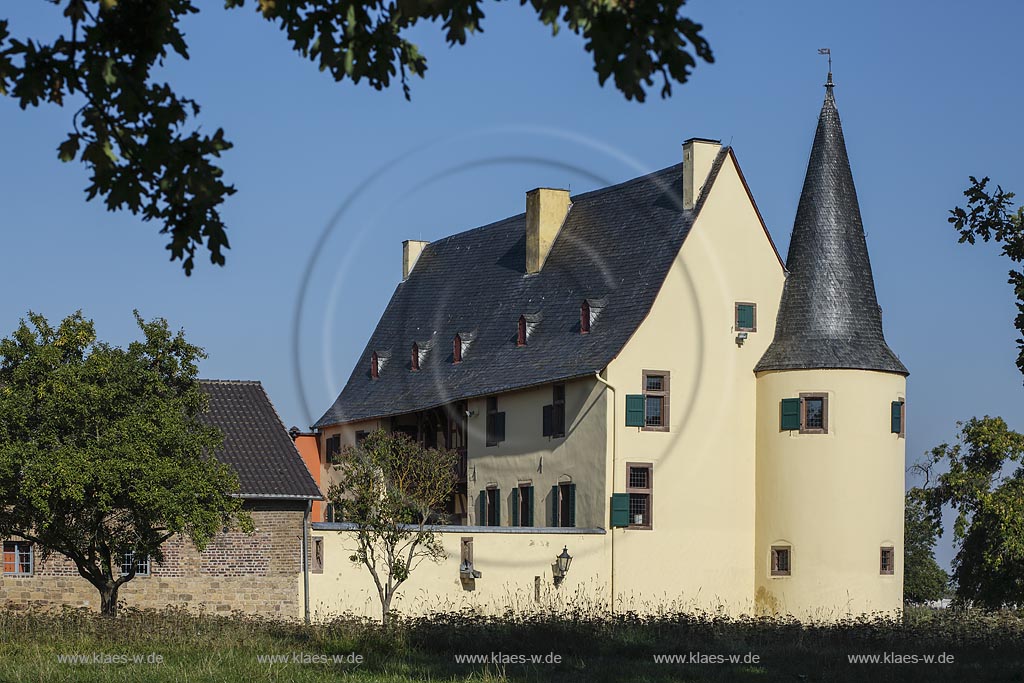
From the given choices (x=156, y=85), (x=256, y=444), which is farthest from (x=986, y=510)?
(x=156, y=85)

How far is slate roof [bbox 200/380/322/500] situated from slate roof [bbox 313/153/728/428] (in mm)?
7125

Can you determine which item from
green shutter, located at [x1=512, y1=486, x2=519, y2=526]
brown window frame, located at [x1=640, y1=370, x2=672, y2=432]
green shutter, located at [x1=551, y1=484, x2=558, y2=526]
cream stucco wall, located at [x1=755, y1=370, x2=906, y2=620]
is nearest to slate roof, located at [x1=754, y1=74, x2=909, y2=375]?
cream stucco wall, located at [x1=755, y1=370, x2=906, y2=620]

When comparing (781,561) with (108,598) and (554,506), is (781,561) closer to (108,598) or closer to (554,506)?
(554,506)

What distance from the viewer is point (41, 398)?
2809 cm

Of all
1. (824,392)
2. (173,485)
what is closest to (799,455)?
(824,392)

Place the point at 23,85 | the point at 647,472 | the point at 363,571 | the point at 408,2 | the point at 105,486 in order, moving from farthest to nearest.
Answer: the point at 647,472 → the point at 363,571 → the point at 105,486 → the point at 23,85 → the point at 408,2

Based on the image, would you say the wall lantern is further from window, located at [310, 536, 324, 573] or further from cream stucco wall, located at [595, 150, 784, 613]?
window, located at [310, 536, 324, 573]

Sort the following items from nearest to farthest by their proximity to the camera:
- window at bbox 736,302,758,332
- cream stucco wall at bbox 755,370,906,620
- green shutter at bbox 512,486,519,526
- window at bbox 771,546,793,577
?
cream stucco wall at bbox 755,370,906,620, window at bbox 771,546,793,577, window at bbox 736,302,758,332, green shutter at bbox 512,486,519,526

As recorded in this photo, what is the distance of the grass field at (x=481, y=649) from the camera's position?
21.0 meters

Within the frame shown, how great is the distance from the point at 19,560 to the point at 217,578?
14.2 ft

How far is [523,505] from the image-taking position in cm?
4425

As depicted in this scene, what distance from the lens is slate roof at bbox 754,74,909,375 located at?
4225cm

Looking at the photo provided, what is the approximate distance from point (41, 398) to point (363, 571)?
445 inches

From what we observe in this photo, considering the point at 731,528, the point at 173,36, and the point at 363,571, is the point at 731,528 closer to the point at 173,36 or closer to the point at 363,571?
the point at 363,571
